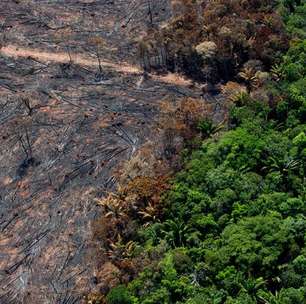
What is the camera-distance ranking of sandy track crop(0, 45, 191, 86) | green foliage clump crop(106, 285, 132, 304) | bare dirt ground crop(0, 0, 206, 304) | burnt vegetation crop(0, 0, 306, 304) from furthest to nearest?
sandy track crop(0, 45, 191, 86) → bare dirt ground crop(0, 0, 206, 304) → burnt vegetation crop(0, 0, 306, 304) → green foliage clump crop(106, 285, 132, 304)

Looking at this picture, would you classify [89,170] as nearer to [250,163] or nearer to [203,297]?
[250,163]

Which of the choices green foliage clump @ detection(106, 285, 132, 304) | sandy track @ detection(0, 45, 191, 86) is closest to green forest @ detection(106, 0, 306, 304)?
green foliage clump @ detection(106, 285, 132, 304)

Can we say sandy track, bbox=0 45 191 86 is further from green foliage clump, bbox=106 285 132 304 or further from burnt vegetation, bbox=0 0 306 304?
green foliage clump, bbox=106 285 132 304

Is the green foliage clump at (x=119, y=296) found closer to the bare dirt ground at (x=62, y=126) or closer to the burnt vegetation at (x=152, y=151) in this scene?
the burnt vegetation at (x=152, y=151)

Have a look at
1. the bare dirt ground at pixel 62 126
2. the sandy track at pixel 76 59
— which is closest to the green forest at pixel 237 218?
the bare dirt ground at pixel 62 126

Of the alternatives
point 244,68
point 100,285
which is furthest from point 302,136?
point 100,285

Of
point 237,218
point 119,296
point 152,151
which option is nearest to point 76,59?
point 152,151
